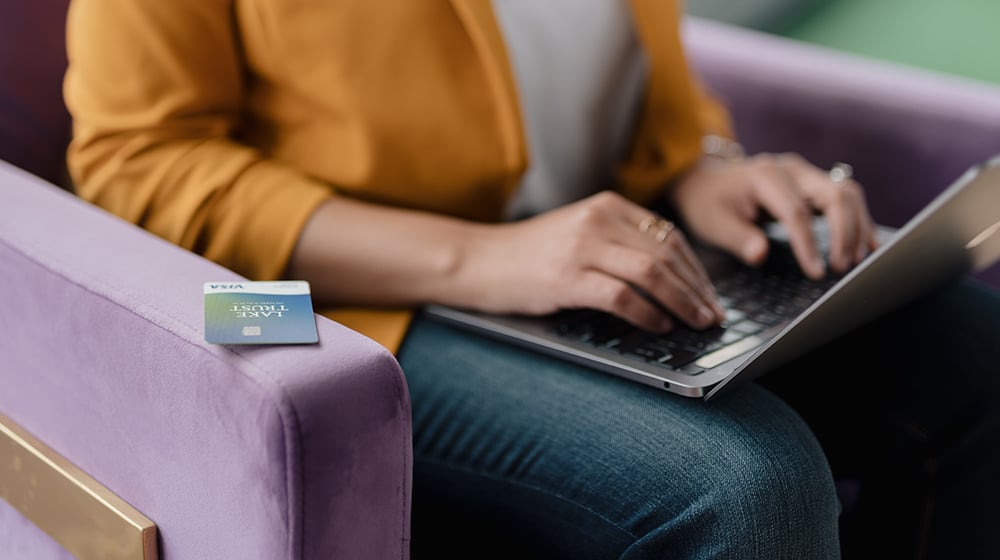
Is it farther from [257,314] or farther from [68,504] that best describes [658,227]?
[68,504]

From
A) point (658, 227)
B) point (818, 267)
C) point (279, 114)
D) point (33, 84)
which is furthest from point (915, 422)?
point (33, 84)

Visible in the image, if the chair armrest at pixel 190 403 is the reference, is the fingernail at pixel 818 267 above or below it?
below

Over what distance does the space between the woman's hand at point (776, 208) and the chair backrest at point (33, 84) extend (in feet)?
1.90

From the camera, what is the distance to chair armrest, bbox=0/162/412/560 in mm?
525

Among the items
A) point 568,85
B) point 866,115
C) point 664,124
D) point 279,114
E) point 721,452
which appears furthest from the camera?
point 866,115

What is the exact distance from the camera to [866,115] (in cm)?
120

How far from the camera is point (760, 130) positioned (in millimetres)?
1286

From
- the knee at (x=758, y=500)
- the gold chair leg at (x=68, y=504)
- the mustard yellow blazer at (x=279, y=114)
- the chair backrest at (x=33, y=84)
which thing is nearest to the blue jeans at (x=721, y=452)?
the knee at (x=758, y=500)

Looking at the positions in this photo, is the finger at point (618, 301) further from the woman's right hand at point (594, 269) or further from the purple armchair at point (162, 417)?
the purple armchair at point (162, 417)

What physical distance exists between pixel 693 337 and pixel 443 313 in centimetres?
19

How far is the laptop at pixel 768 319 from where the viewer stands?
665mm

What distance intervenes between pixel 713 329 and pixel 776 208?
0.72ft

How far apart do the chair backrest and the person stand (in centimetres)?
6

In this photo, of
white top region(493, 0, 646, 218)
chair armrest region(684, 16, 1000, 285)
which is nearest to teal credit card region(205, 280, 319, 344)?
white top region(493, 0, 646, 218)
